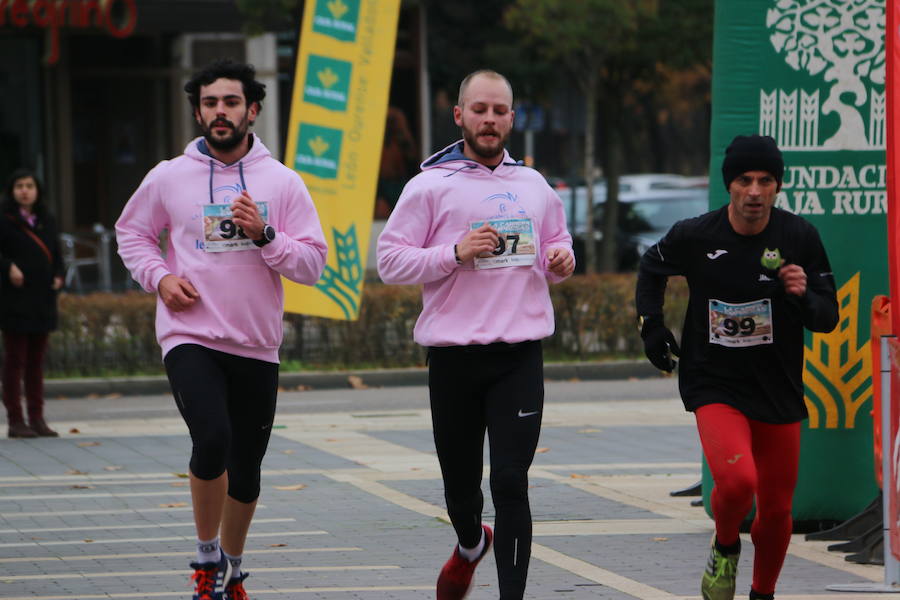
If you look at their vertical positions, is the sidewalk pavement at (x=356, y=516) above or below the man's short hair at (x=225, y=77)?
below

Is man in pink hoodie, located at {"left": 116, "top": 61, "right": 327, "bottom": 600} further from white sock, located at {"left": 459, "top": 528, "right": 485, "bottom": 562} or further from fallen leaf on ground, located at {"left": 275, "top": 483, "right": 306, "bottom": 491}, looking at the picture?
fallen leaf on ground, located at {"left": 275, "top": 483, "right": 306, "bottom": 491}

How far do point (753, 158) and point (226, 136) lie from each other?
1.84 m

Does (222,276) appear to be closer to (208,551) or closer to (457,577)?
(208,551)

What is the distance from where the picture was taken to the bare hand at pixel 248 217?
613 centimetres

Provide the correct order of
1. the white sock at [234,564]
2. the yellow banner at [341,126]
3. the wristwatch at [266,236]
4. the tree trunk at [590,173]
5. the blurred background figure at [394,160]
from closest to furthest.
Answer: the wristwatch at [266,236] < the white sock at [234,564] < the yellow banner at [341,126] < the tree trunk at [590,173] < the blurred background figure at [394,160]

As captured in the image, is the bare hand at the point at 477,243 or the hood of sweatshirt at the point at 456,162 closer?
the bare hand at the point at 477,243

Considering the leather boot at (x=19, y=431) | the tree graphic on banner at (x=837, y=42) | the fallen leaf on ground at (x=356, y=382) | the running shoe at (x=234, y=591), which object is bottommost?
the fallen leaf on ground at (x=356, y=382)

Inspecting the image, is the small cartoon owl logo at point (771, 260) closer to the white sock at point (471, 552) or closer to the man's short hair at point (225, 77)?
the white sock at point (471, 552)

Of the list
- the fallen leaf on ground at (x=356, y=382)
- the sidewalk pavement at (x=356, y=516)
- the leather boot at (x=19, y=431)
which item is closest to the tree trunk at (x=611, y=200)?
the fallen leaf on ground at (x=356, y=382)

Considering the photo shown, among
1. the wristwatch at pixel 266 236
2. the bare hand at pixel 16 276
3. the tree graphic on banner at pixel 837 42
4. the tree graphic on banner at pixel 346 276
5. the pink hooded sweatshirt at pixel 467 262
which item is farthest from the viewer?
the tree graphic on banner at pixel 346 276

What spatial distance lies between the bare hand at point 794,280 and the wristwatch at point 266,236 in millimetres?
1735

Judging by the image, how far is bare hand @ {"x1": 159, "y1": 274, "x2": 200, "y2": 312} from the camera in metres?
6.27

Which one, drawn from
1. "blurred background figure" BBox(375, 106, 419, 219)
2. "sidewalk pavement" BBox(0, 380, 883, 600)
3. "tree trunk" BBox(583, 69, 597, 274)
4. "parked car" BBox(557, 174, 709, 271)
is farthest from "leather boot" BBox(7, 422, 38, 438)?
"blurred background figure" BBox(375, 106, 419, 219)

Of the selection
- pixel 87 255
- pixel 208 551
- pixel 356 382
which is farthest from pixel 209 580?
pixel 87 255
